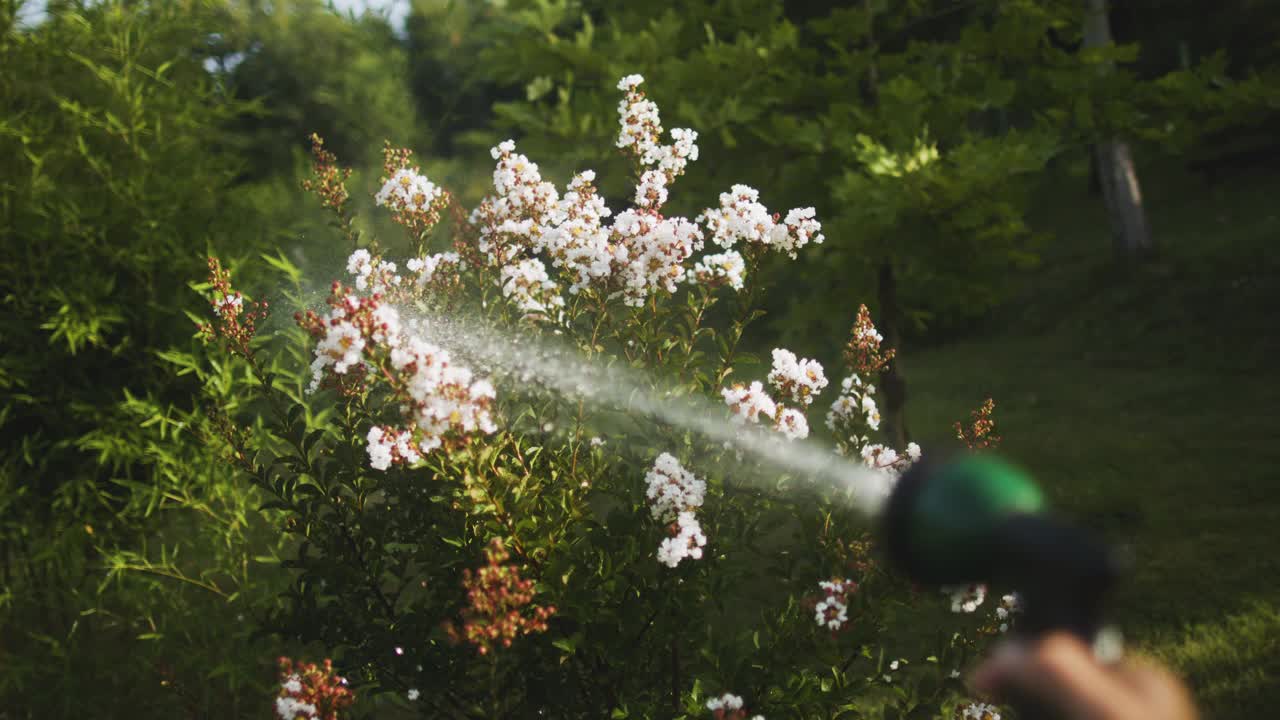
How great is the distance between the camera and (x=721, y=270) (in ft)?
10.8

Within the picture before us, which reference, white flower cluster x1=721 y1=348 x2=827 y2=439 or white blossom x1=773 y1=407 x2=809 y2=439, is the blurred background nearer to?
white flower cluster x1=721 y1=348 x2=827 y2=439

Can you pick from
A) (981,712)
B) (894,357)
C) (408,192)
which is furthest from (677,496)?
(894,357)

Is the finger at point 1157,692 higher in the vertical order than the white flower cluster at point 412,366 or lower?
higher

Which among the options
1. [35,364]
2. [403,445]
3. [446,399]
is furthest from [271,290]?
[446,399]

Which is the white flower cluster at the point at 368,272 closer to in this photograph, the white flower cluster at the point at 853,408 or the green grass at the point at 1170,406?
the white flower cluster at the point at 853,408

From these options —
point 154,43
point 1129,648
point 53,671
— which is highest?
point 154,43

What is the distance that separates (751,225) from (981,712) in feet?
6.55

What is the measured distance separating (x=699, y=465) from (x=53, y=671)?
14.9 feet

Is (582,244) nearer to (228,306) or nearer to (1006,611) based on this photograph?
(228,306)

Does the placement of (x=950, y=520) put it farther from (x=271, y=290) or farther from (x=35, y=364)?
(x=35, y=364)

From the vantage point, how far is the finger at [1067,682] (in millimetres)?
622

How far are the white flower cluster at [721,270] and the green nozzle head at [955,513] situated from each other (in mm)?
2533

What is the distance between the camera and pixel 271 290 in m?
5.89

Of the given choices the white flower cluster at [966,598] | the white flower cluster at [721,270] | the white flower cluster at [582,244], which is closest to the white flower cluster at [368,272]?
the white flower cluster at [582,244]
